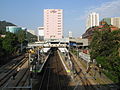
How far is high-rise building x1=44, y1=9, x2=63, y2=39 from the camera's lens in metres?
119

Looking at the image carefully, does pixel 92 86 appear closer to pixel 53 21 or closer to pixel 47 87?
pixel 47 87

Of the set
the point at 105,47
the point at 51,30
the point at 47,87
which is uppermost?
the point at 51,30

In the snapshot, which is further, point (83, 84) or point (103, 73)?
point (103, 73)

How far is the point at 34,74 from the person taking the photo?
94.2 ft

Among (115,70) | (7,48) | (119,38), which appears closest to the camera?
(115,70)

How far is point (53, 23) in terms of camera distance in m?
121

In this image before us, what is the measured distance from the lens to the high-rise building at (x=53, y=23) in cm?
11931

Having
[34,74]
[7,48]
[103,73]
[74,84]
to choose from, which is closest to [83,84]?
[74,84]

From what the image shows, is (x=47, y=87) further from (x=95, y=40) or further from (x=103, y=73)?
(x=95, y=40)

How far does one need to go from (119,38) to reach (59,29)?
9042 cm

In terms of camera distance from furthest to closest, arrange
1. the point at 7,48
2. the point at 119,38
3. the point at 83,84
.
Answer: the point at 7,48 < the point at 119,38 < the point at 83,84

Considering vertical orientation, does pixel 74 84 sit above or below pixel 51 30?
below

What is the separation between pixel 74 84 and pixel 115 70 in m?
5.51

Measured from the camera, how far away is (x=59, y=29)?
395 feet
